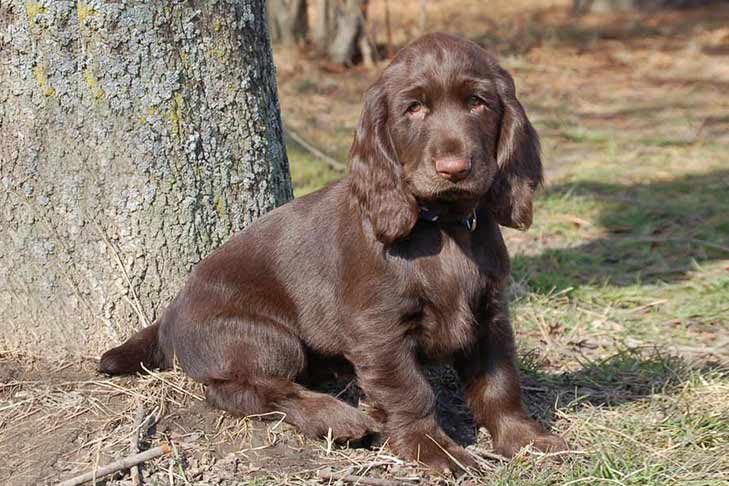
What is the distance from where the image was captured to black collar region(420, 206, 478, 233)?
354 cm

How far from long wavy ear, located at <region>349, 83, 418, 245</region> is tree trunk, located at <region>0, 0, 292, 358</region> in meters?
0.87

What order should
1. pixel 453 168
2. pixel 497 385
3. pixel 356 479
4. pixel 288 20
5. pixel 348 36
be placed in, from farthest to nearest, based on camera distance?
pixel 288 20 < pixel 348 36 < pixel 497 385 < pixel 356 479 < pixel 453 168

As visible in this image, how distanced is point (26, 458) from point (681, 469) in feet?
7.94

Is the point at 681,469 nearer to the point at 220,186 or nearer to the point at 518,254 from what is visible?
the point at 220,186

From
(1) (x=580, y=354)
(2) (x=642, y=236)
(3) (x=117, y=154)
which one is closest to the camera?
(3) (x=117, y=154)

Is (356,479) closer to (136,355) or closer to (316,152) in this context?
(136,355)

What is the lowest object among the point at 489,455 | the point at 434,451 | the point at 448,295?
the point at 489,455

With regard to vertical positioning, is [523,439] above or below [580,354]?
above

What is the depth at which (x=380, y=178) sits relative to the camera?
3.50 meters

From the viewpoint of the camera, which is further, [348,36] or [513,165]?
[348,36]

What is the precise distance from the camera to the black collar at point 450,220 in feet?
11.6

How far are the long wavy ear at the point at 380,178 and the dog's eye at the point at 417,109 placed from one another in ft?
0.37

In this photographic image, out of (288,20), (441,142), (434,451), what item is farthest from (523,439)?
(288,20)

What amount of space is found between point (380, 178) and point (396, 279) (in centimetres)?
38
